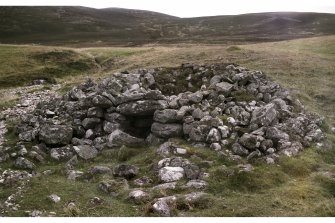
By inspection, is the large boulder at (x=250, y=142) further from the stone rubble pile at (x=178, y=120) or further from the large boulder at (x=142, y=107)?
the large boulder at (x=142, y=107)

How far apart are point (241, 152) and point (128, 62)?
39067 mm

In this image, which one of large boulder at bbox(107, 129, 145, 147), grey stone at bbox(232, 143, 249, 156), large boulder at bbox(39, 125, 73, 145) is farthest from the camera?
large boulder at bbox(39, 125, 73, 145)

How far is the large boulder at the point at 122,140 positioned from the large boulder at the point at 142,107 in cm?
162

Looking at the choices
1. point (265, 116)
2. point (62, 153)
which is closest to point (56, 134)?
point (62, 153)

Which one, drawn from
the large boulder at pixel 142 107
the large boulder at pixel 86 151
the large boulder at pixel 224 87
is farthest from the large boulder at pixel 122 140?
the large boulder at pixel 224 87

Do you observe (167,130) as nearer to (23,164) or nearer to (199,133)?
(199,133)

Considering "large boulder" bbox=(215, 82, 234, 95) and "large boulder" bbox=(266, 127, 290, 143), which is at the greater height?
"large boulder" bbox=(215, 82, 234, 95)

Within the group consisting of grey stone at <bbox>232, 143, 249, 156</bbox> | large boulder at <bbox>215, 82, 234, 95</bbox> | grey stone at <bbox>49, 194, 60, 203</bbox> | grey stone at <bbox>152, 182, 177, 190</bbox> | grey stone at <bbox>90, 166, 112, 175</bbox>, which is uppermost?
large boulder at <bbox>215, 82, 234, 95</bbox>

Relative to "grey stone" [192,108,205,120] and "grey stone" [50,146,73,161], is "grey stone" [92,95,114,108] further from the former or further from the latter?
"grey stone" [192,108,205,120]

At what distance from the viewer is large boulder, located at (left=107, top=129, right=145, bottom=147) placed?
22000 mm

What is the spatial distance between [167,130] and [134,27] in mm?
125928

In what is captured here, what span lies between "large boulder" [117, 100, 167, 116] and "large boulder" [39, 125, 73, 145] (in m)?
3.25

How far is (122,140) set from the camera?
22.1m

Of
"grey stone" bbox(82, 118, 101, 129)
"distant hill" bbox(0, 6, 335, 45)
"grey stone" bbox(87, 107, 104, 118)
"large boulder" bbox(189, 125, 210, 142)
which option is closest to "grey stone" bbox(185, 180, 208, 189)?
"large boulder" bbox(189, 125, 210, 142)
